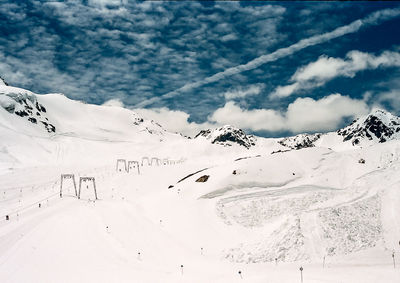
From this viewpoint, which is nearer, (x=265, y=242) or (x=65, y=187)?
(x=265, y=242)

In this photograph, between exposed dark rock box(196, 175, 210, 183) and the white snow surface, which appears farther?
exposed dark rock box(196, 175, 210, 183)

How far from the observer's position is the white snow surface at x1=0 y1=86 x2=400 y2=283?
2691 centimetres

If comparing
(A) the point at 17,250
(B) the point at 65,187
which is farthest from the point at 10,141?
(A) the point at 17,250

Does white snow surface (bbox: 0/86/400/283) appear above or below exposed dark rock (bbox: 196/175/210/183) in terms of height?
below

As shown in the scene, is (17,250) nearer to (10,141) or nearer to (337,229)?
(337,229)

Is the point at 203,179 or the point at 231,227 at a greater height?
the point at 203,179

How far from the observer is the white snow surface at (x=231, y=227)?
26906mm

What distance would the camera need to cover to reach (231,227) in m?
39.7

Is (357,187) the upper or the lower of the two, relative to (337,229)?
upper

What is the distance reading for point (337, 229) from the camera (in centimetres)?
3628

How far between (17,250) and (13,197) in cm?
3606

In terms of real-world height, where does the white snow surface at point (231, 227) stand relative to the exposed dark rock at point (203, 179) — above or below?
below

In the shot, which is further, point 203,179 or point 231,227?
point 203,179

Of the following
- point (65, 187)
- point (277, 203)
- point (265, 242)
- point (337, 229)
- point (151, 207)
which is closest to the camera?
point (265, 242)
